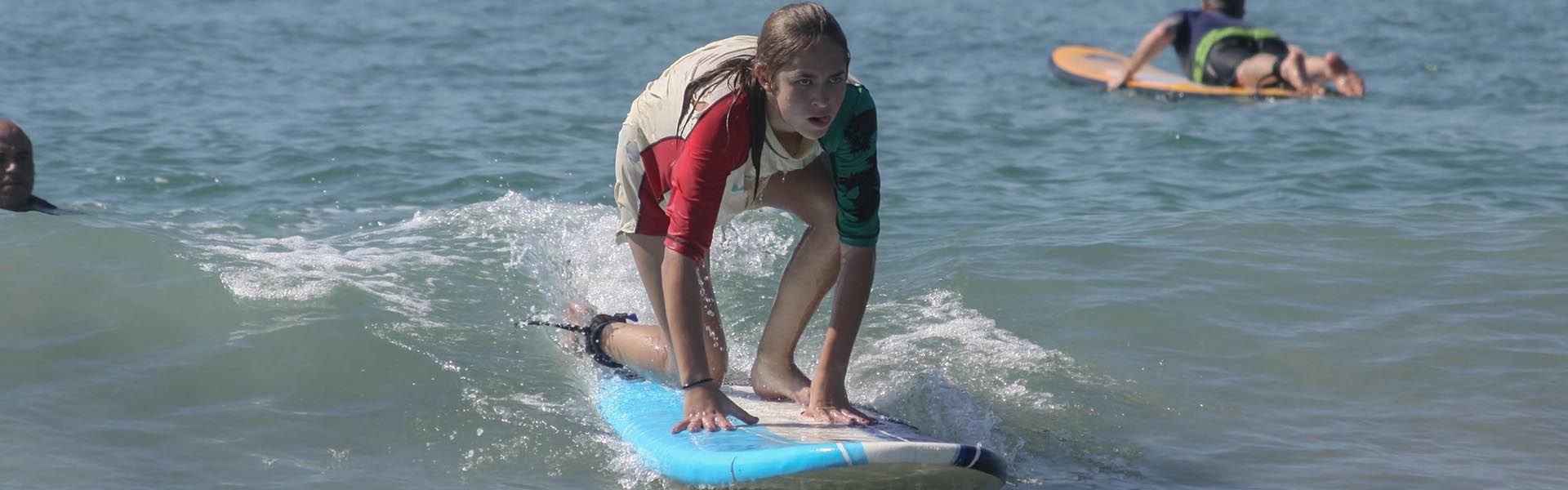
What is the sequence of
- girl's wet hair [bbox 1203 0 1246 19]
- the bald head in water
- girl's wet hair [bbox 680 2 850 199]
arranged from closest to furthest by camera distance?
girl's wet hair [bbox 680 2 850 199], the bald head in water, girl's wet hair [bbox 1203 0 1246 19]

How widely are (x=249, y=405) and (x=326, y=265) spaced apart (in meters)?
1.60

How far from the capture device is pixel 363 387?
16.1ft

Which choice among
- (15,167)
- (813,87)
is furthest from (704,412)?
(15,167)

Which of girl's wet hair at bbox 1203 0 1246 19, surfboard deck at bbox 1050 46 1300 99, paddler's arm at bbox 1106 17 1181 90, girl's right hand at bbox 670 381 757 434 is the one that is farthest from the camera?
girl's wet hair at bbox 1203 0 1246 19

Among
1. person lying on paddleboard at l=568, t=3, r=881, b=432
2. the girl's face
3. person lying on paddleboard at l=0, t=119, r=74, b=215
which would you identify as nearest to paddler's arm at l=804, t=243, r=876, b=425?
person lying on paddleboard at l=568, t=3, r=881, b=432

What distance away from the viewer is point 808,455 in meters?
3.67

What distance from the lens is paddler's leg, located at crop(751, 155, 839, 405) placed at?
4273 millimetres

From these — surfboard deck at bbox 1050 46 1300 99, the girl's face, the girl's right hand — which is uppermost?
the girl's face

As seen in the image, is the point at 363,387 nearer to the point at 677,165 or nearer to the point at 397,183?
the point at 677,165

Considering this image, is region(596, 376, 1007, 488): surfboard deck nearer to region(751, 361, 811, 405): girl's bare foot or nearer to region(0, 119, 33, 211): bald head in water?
region(751, 361, 811, 405): girl's bare foot

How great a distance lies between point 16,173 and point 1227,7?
31.8 ft

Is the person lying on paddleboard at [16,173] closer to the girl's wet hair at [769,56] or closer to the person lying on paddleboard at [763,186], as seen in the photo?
the person lying on paddleboard at [763,186]

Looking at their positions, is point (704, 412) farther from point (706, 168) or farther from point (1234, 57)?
point (1234, 57)

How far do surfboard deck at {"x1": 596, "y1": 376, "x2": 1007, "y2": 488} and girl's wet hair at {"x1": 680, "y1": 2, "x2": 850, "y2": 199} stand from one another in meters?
0.75
